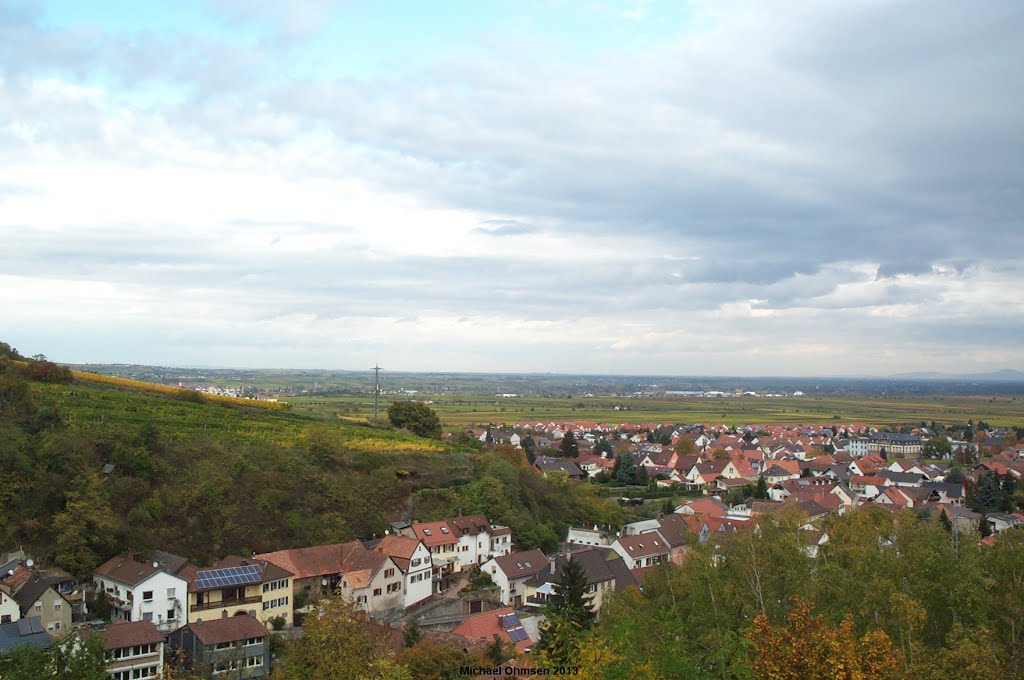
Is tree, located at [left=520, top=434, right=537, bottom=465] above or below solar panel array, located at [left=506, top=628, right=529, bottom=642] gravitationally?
above

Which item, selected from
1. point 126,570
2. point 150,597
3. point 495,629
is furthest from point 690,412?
point 150,597

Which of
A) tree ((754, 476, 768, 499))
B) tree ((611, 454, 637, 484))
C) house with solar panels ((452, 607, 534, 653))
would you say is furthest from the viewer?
tree ((611, 454, 637, 484))

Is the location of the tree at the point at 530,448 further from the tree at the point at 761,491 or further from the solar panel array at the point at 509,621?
the solar panel array at the point at 509,621

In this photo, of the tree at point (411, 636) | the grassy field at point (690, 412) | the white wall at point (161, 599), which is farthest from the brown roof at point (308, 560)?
the grassy field at point (690, 412)

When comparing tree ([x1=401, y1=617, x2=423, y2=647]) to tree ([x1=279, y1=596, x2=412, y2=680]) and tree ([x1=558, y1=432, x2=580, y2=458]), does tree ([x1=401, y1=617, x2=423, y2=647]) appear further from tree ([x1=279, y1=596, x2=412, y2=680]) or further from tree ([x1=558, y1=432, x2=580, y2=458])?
tree ([x1=558, y1=432, x2=580, y2=458])

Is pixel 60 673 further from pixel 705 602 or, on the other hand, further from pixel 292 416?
pixel 292 416

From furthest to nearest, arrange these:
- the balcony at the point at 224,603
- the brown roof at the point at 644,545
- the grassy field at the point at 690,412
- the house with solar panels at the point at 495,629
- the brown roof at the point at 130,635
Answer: the grassy field at the point at 690,412, the brown roof at the point at 644,545, the balcony at the point at 224,603, the house with solar panels at the point at 495,629, the brown roof at the point at 130,635

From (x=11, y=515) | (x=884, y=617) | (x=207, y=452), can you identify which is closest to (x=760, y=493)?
(x=207, y=452)

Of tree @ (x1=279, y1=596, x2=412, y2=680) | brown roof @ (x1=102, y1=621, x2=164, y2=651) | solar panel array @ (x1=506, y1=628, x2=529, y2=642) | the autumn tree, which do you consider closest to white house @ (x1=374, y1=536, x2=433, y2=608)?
solar panel array @ (x1=506, y1=628, x2=529, y2=642)
